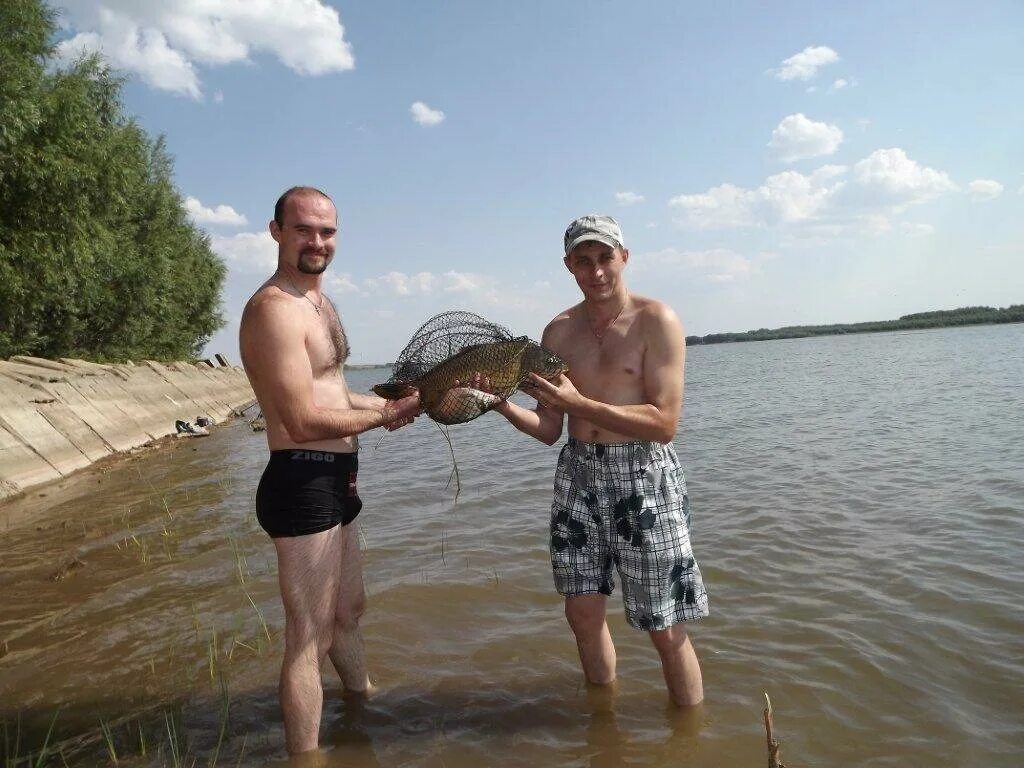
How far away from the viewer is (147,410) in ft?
59.6

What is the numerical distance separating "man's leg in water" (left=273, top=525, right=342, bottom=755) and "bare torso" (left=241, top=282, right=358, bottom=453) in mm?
477

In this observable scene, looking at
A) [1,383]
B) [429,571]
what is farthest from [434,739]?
[1,383]

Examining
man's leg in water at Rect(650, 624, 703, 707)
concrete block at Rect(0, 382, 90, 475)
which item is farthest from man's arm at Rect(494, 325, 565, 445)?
concrete block at Rect(0, 382, 90, 475)

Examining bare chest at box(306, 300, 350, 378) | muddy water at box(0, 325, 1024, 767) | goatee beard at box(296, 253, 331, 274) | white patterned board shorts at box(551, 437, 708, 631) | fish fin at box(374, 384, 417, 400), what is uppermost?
goatee beard at box(296, 253, 331, 274)

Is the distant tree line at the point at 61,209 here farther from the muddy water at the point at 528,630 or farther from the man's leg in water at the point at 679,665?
the man's leg in water at the point at 679,665

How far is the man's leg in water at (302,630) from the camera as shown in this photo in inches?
122

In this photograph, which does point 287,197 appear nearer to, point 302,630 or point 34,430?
point 302,630

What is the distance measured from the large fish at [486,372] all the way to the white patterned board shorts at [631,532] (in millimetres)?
520

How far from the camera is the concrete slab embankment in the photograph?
1073 cm

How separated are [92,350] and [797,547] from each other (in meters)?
30.5

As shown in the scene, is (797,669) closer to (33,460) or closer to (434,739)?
(434,739)

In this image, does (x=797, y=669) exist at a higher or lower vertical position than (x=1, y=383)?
lower

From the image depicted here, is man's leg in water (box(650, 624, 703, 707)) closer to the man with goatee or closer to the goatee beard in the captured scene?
the man with goatee

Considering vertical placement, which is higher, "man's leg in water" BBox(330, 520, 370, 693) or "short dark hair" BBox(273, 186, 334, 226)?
"short dark hair" BBox(273, 186, 334, 226)
